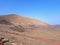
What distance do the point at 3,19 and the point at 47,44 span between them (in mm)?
12624

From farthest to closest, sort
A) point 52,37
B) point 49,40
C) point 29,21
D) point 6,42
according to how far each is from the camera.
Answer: point 29,21
point 52,37
point 49,40
point 6,42

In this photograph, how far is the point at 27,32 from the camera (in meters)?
21.5

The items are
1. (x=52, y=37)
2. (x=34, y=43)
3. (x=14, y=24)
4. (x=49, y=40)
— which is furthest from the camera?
(x=14, y=24)

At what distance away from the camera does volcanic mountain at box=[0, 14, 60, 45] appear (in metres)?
16.9

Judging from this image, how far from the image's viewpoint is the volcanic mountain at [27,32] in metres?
16.9

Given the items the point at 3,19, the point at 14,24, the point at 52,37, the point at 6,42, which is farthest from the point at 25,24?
the point at 6,42

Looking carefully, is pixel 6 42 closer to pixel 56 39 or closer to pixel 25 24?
pixel 56 39

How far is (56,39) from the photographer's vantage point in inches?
720

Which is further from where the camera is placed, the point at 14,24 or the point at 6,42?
the point at 14,24

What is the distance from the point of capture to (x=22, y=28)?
23.0m

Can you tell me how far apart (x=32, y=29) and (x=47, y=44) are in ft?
22.3

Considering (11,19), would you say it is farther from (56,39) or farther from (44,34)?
A: (56,39)

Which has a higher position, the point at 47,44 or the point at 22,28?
the point at 22,28

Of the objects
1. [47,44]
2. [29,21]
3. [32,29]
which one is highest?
[29,21]
